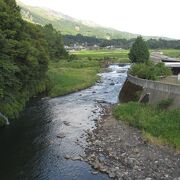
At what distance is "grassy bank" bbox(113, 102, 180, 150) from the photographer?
3581cm

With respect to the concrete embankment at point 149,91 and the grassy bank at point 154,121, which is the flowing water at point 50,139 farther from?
the grassy bank at point 154,121

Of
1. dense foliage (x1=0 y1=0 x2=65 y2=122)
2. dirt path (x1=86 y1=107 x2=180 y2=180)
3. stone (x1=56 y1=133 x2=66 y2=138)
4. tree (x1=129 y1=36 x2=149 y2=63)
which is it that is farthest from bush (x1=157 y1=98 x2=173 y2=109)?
tree (x1=129 y1=36 x2=149 y2=63)

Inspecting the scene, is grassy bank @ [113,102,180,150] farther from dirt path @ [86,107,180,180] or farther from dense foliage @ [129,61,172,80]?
dense foliage @ [129,61,172,80]

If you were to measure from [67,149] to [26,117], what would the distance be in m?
14.5

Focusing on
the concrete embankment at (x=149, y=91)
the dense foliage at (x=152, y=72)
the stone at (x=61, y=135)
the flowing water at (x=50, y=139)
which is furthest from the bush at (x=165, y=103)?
the dense foliage at (x=152, y=72)

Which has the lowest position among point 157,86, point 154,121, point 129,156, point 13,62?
point 129,156

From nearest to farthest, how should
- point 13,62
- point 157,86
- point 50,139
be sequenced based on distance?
1. point 50,139
2. point 13,62
3. point 157,86

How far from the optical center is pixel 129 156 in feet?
110

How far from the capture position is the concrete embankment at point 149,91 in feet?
148

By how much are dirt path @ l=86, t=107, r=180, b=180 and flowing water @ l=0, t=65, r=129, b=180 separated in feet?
4.31

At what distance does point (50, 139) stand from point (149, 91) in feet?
63.6

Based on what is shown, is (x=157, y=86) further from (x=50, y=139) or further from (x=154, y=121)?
(x=50, y=139)

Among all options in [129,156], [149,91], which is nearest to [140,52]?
[149,91]

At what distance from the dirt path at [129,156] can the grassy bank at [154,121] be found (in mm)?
1046
